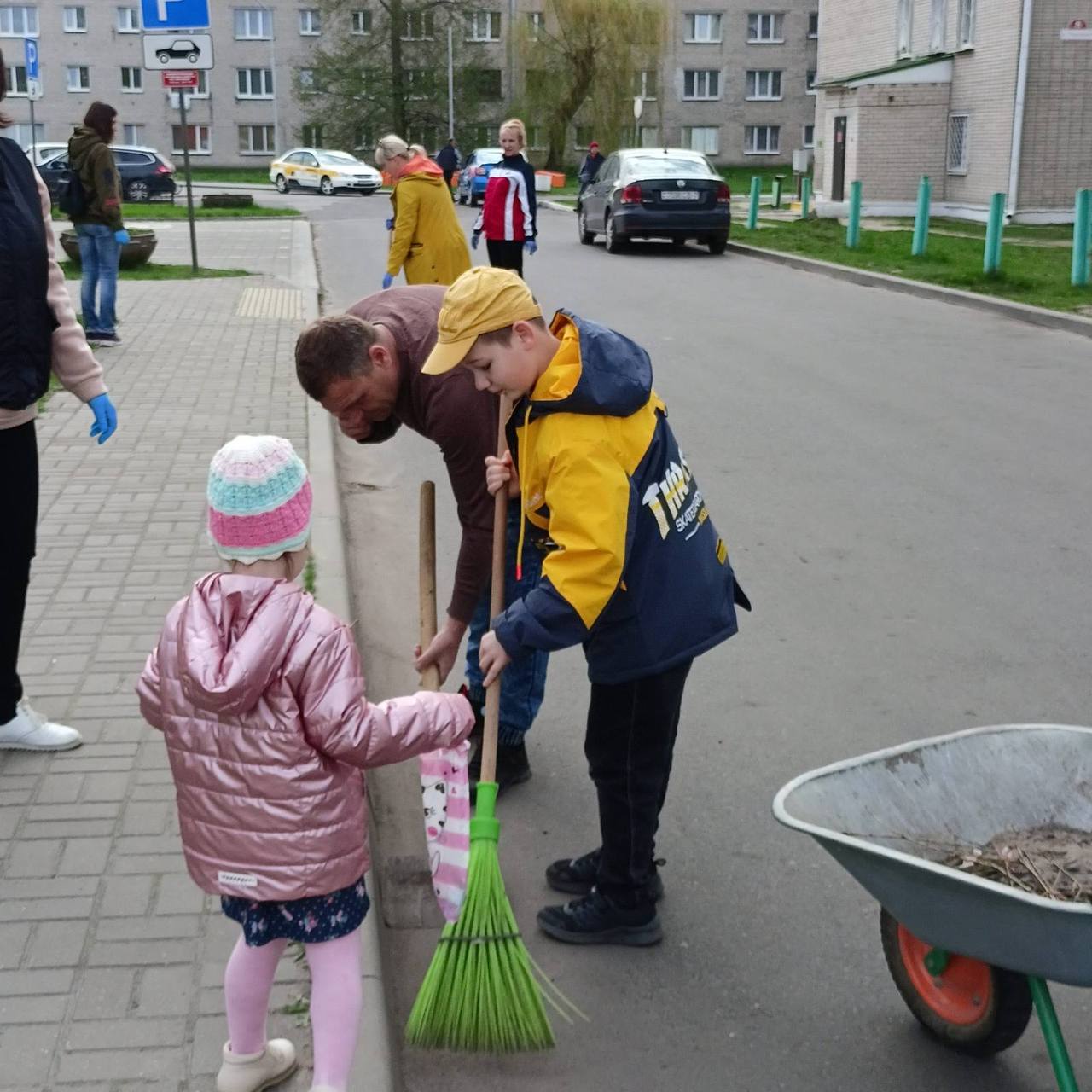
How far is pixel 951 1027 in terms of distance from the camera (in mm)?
3064

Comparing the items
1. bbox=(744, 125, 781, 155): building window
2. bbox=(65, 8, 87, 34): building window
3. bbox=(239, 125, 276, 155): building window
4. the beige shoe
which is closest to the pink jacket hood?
the beige shoe

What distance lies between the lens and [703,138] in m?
74.4

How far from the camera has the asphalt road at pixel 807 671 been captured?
3201 millimetres

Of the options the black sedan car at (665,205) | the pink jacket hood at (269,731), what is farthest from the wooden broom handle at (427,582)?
the black sedan car at (665,205)

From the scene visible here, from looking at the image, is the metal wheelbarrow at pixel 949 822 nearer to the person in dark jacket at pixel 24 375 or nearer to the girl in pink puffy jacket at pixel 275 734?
the girl in pink puffy jacket at pixel 275 734

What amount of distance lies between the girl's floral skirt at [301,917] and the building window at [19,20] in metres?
76.7

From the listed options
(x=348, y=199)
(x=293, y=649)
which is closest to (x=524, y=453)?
(x=293, y=649)

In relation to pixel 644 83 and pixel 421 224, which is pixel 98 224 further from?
pixel 644 83

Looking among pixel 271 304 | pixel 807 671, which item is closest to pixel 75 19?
pixel 271 304

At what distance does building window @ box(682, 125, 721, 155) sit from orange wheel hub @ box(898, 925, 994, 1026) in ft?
241

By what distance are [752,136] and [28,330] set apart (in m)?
74.5

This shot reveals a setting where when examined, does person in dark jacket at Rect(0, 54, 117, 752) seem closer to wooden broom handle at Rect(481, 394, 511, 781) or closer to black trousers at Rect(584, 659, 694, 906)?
wooden broom handle at Rect(481, 394, 511, 781)

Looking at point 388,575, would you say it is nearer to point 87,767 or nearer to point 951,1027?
point 87,767

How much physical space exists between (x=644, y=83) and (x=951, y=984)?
61.1m
